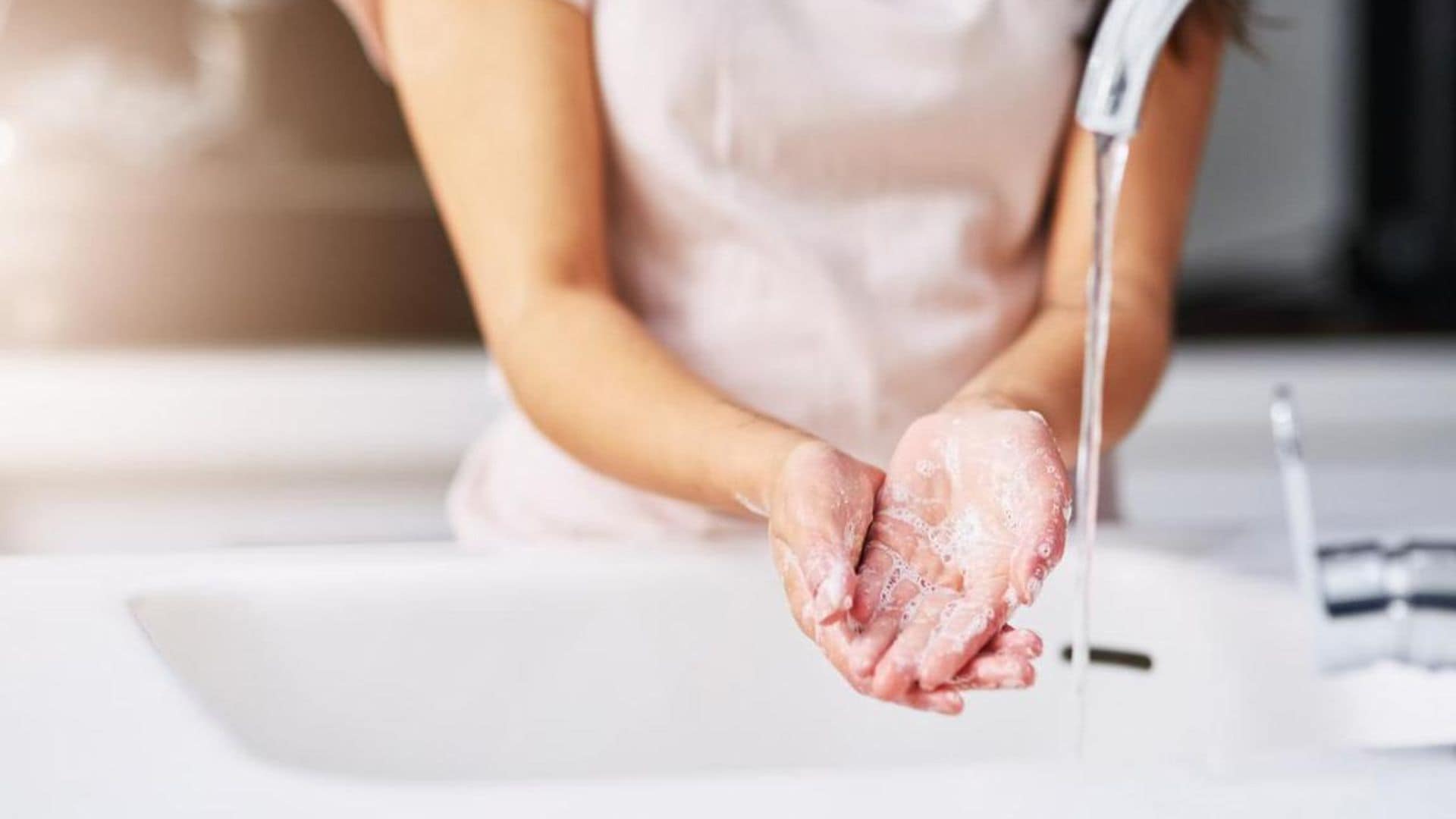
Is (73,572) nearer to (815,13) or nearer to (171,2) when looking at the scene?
(815,13)

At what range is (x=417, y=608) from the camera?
757 millimetres

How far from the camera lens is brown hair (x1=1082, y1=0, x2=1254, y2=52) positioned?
2.99 ft

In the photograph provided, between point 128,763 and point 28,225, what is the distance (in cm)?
140

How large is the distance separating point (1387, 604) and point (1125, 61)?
23 cm

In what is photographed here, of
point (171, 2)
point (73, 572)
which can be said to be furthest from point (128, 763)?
point (171, 2)

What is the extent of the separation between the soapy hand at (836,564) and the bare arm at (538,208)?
12 cm

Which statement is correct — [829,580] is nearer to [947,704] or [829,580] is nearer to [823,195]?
[947,704]

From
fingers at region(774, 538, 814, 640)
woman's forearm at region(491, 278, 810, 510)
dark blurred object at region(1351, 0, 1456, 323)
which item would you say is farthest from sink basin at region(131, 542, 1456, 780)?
dark blurred object at region(1351, 0, 1456, 323)

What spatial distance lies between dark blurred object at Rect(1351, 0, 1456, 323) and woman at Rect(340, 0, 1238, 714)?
1.14m

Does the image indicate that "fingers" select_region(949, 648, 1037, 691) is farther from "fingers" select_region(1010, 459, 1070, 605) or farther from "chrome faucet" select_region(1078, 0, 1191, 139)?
"chrome faucet" select_region(1078, 0, 1191, 139)

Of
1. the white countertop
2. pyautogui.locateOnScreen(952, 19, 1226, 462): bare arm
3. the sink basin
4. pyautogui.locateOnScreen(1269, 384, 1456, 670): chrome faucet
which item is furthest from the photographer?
pyautogui.locateOnScreen(952, 19, 1226, 462): bare arm

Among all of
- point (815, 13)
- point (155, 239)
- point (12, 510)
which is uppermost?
point (815, 13)

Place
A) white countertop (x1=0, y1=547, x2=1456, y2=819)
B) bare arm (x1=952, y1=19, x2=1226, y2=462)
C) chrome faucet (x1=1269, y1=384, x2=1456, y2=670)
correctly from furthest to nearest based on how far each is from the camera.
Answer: bare arm (x1=952, y1=19, x2=1226, y2=462)
chrome faucet (x1=1269, y1=384, x2=1456, y2=670)
white countertop (x1=0, y1=547, x2=1456, y2=819)

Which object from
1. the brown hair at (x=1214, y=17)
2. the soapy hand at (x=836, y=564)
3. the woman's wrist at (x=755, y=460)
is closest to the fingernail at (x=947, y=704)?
the soapy hand at (x=836, y=564)
